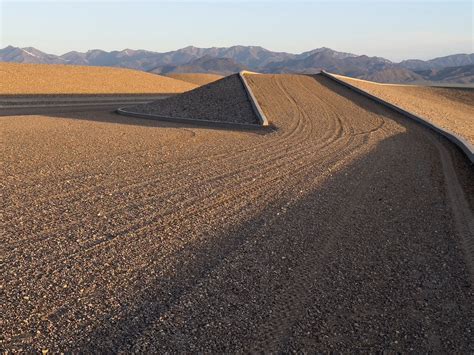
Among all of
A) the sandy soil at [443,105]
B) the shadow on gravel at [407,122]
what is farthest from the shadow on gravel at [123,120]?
the sandy soil at [443,105]

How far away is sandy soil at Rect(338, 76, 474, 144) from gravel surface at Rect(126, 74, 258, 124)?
7.37 m

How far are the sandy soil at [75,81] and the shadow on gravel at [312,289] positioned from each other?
33987mm

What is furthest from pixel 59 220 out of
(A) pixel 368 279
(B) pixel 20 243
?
(A) pixel 368 279

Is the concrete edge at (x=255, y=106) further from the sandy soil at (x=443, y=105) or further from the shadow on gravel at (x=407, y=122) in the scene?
the sandy soil at (x=443, y=105)

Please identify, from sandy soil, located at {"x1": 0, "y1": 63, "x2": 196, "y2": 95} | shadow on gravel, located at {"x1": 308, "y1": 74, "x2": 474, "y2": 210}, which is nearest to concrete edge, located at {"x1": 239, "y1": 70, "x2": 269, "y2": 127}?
shadow on gravel, located at {"x1": 308, "y1": 74, "x2": 474, "y2": 210}

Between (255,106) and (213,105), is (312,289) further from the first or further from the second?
(213,105)

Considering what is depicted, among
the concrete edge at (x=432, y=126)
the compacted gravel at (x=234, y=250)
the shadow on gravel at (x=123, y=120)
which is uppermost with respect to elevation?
the concrete edge at (x=432, y=126)

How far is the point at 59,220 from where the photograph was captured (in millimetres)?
8516

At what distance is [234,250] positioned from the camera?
24.3 ft

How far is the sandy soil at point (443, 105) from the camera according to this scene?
21.9 metres

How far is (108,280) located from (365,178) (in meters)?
7.33

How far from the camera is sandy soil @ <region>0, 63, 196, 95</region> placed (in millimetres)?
41263

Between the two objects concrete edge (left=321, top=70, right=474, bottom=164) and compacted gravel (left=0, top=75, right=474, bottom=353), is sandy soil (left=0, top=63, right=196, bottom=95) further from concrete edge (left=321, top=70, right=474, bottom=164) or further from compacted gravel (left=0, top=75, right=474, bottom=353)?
compacted gravel (left=0, top=75, right=474, bottom=353)

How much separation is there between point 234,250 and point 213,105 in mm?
18030
